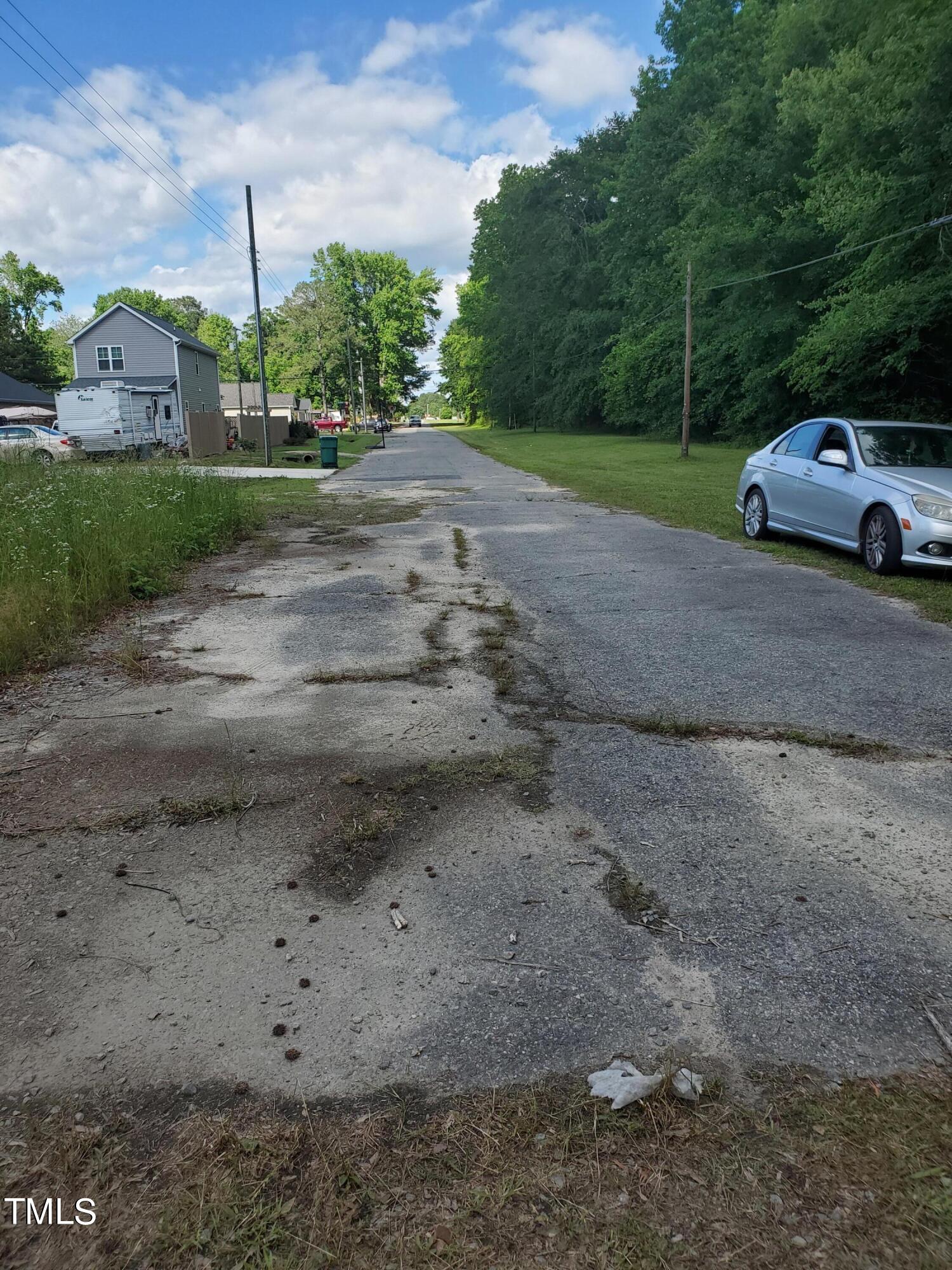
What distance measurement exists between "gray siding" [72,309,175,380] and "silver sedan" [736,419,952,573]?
141 feet

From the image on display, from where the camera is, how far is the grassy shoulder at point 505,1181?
177 centimetres

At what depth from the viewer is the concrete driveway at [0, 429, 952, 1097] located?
238 centimetres

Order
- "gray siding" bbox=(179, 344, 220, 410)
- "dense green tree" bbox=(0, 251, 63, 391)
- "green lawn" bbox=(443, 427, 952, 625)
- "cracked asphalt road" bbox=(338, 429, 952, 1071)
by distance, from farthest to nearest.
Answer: "dense green tree" bbox=(0, 251, 63, 391)
"gray siding" bbox=(179, 344, 220, 410)
"green lawn" bbox=(443, 427, 952, 625)
"cracked asphalt road" bbox=(338, 429, 952, 1071)

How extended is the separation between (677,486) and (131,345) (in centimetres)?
3754

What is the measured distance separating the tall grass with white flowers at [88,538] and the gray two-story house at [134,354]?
3618 centimetres

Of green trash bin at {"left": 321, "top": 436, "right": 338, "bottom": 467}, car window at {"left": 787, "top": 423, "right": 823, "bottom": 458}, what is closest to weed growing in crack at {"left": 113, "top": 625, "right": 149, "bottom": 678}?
car window at {"left": 787, "top": 423, "right": 823, "bottom": 458}

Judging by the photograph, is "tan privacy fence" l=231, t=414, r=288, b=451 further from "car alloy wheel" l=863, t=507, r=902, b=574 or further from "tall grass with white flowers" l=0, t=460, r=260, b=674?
"car alloy wheel" l=863, t=507, r=902, b=574

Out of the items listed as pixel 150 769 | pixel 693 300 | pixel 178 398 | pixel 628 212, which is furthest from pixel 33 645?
pixel 628 212

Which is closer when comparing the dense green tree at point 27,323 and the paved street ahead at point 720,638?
the paved street ahead at point 720,638

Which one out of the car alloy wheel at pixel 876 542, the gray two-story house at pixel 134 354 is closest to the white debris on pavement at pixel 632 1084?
the car alloy wheel at pixel 876 542

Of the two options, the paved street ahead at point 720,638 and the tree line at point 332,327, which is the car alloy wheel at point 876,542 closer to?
the paved street ahead at point 720,638

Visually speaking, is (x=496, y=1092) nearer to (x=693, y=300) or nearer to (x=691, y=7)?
(x=693, y=300)

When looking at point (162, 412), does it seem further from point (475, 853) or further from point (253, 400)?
point (475, 853)

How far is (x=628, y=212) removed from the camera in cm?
4731
